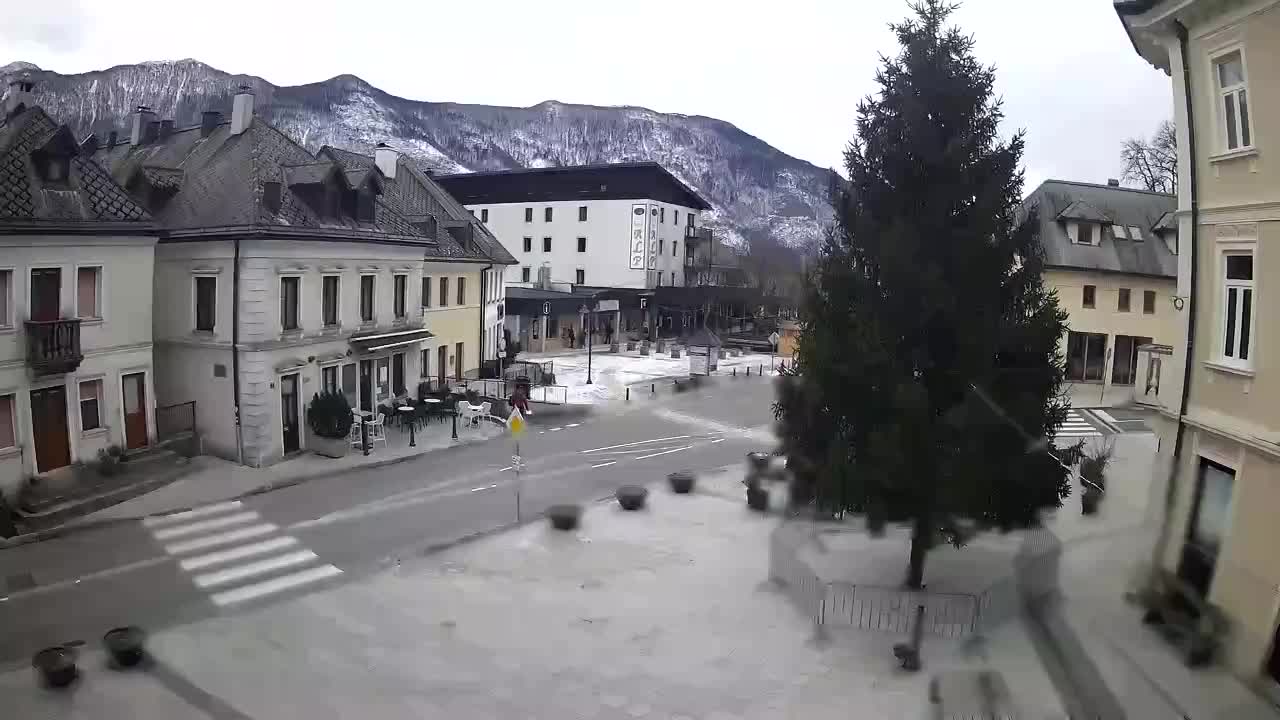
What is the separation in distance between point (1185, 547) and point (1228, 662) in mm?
1021

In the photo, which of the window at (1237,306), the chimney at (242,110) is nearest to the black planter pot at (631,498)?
the window at (1237,306)

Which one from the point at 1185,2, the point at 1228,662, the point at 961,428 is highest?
the point at 1185,2

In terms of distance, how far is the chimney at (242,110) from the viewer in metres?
22.7

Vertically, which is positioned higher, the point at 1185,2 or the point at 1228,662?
the point at 1185,2

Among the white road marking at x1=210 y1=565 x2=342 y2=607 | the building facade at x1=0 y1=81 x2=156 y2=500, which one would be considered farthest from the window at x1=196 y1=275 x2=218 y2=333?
the white road marking at x1=210 y1=565 x2=342 y2=607

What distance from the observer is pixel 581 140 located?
539 ft

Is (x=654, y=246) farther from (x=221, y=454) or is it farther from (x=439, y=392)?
(x=221, y=454)

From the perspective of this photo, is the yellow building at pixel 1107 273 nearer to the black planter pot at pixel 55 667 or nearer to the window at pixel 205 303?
the black planter pot at pixel 55 667

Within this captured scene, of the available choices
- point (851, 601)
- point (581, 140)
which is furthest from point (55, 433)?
point (581, 140)

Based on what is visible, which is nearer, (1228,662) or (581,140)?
(1228,662)

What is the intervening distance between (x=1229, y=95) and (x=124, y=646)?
1341 centimetres

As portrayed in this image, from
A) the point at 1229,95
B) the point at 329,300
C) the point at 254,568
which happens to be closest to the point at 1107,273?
the point at 1229,95

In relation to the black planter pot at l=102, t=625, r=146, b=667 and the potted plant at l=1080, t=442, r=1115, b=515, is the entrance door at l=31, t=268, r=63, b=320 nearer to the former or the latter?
the black planter pot at l=102, t=625, r=146, b=667

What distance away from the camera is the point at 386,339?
79.9ft
